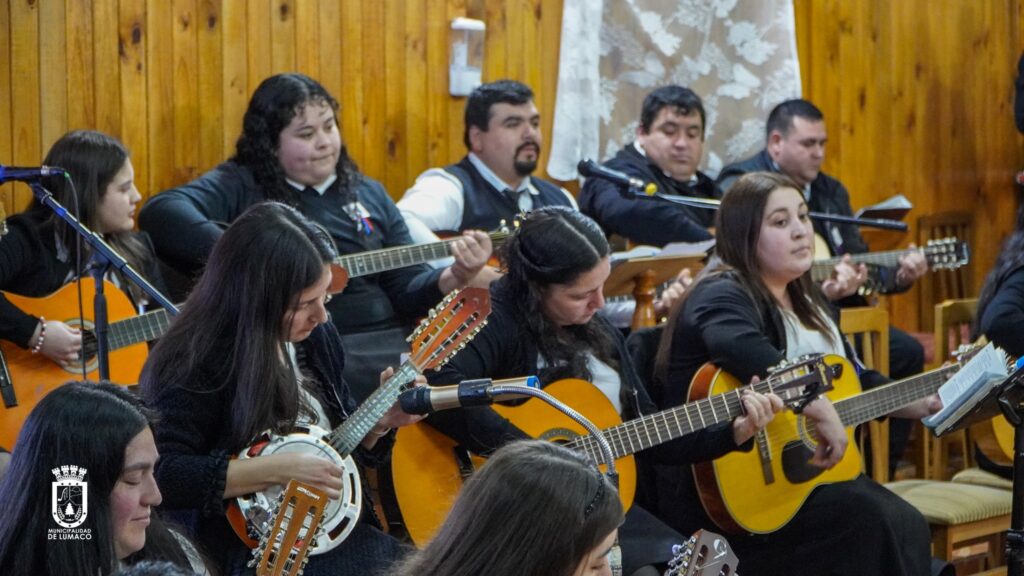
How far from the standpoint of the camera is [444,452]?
3314 millimetres

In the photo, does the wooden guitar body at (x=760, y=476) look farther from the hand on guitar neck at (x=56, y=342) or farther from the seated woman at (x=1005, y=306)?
the hand on guitar neck at (x=56, y=342)

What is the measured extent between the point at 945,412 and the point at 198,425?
1663 millimetres

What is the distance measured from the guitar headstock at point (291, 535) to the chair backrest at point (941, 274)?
16.1 feet

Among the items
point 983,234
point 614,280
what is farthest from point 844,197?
point 614,280

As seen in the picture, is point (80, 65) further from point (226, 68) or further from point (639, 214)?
point (639, 214)

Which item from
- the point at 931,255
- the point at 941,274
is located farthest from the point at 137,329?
the point at 941,274

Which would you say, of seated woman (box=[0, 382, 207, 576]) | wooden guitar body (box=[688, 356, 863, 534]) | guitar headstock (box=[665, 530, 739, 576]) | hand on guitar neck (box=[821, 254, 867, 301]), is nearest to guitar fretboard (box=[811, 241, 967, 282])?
hand on guitar neck (box=[821, 254, 867, 301])

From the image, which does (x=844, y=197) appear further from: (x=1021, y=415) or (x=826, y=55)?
(x=1021, y=415)

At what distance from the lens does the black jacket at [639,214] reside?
506 centimetres

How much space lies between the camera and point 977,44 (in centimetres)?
714

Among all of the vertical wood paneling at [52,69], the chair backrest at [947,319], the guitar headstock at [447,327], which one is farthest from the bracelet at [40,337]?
the chair backrest at [947,319]

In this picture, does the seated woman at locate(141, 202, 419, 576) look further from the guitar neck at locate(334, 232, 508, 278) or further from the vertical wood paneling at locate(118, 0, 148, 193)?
the vertical wood paneling at locate(118, 0, 148, 193)

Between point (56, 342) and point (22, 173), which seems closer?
point (22, 173)

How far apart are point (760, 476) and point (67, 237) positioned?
1.99 metres
